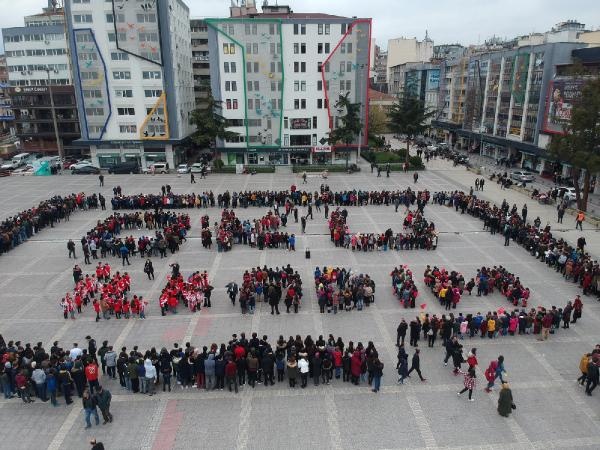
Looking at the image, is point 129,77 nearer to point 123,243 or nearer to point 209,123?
point 209,123

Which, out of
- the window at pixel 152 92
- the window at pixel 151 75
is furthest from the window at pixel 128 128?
the window at pixel 151 75

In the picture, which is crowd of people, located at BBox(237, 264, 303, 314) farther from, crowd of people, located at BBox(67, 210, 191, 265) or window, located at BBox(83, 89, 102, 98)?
window, located at BBox(83, 89, 102, 98)

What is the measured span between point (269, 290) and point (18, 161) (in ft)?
196

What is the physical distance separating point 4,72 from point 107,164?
230ft

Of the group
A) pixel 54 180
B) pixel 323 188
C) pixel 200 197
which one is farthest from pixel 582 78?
pixel 54 180

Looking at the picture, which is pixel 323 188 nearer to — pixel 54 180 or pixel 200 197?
pixel 200 197

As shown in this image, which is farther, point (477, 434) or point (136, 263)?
point (136, 263)

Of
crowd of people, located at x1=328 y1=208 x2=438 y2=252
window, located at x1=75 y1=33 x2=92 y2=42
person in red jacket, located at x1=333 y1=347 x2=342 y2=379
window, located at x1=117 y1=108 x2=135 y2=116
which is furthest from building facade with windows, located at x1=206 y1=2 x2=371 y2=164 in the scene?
person in red jacket, located at x1=333 y1=347 x2=342 y2=379

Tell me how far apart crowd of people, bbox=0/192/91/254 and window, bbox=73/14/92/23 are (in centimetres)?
2693

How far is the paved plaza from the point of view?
1290cm

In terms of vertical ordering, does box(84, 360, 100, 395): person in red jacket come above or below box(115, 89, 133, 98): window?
below

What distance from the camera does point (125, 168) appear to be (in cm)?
5462

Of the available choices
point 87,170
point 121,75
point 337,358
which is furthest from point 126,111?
point 337,358

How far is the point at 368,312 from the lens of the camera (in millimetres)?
20078
